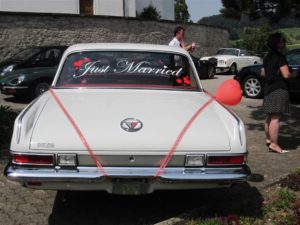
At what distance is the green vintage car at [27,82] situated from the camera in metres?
11.8

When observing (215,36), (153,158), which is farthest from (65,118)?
(215,36)

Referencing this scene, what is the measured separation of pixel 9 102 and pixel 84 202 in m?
8.14

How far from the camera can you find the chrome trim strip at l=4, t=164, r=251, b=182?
3.84 meters

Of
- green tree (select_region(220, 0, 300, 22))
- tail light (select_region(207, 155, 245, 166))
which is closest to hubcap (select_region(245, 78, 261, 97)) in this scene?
green tree (select_region(220, 0, 300, 22))

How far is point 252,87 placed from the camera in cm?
1352

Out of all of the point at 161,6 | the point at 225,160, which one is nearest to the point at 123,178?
the point at 225,160

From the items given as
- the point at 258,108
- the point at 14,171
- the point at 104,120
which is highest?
the point at 104,120

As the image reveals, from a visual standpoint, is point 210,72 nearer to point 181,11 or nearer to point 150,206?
point 150,206

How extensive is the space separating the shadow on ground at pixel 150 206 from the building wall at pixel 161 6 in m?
30.3

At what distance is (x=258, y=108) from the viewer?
11.5 meters

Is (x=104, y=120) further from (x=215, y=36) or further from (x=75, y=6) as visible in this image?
(x=215, y=36)

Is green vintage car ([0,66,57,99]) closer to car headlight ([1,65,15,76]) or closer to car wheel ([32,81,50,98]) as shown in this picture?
car wheel ([32,81,50,98])

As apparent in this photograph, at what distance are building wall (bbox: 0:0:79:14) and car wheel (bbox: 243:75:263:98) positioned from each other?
17.7 metres

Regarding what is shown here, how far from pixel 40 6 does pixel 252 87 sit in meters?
18.1
